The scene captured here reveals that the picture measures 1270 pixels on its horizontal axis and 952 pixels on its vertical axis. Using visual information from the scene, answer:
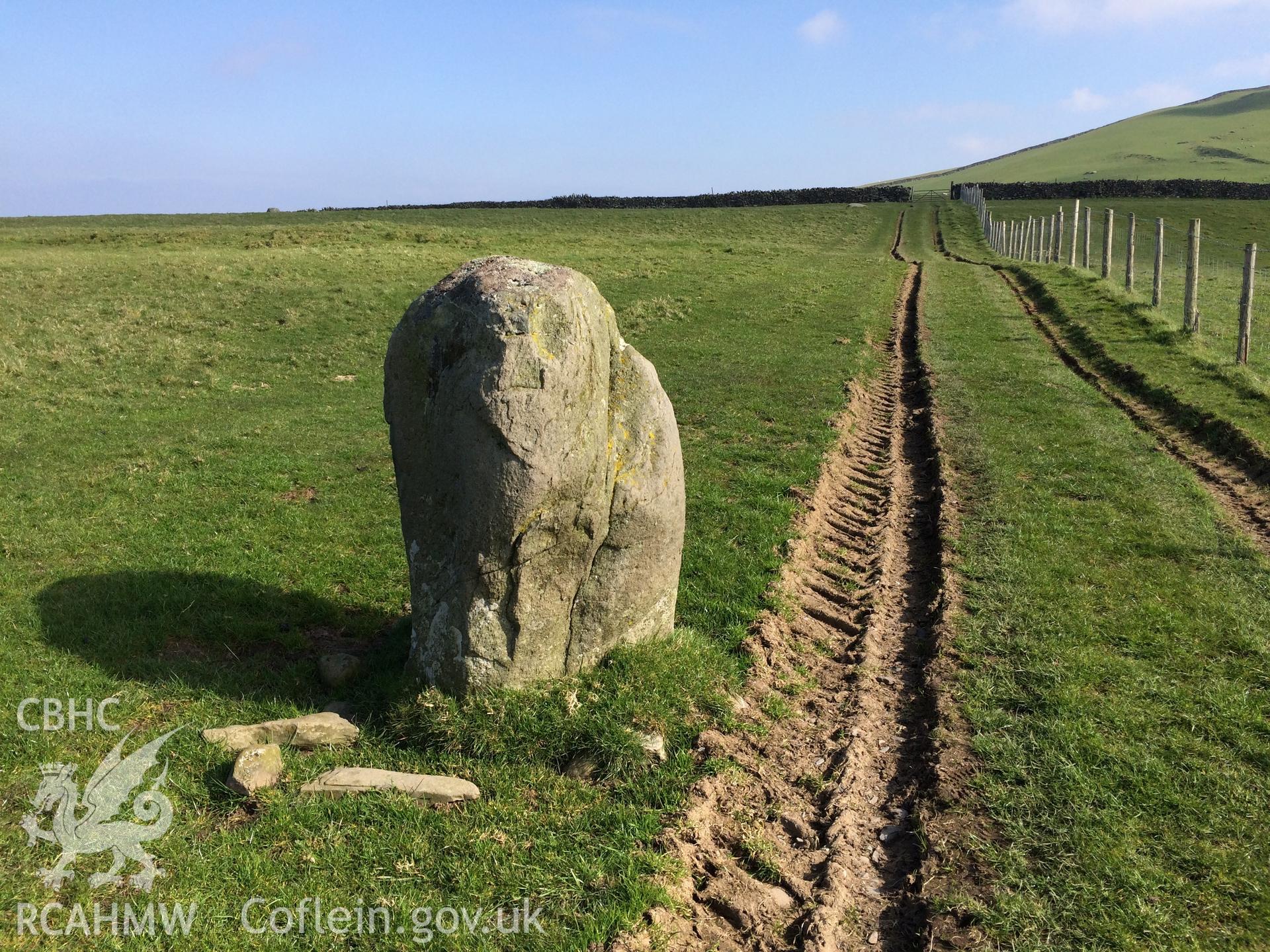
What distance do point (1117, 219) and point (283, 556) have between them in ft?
236

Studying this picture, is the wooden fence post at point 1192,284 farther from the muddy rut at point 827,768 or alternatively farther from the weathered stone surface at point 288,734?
the weathered stone surface at point 288,734

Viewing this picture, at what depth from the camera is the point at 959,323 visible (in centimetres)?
2639

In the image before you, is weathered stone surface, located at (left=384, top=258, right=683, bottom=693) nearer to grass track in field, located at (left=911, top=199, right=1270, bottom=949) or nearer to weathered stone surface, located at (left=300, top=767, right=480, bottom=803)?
weathered stone surface, located at (left=300, top=767, right=480, bottom=803)

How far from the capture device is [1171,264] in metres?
42.9

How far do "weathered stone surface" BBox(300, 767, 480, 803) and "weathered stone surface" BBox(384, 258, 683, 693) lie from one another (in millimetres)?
877

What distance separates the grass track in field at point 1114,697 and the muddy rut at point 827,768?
0.52 meters

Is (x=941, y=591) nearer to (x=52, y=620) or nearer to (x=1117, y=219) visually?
(x=52, y=620)

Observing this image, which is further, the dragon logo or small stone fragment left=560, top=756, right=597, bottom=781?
small stone fragment left=560, top=756, right=597, bottom=781

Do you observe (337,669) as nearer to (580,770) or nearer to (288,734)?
(288,734)

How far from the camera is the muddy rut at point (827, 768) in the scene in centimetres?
528

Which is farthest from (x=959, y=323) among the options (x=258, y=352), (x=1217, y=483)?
(x=258, y=352)

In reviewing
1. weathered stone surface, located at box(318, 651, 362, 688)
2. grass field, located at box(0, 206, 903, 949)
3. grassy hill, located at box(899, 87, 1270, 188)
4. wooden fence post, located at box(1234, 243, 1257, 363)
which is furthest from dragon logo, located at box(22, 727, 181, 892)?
grassy hill, located at box(899, 87, 1270, 188)

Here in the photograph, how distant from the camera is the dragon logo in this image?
5.40 metres

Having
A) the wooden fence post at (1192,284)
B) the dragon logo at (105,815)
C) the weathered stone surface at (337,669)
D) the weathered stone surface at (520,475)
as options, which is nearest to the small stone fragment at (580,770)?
the weathered stone surface at (520,475)
